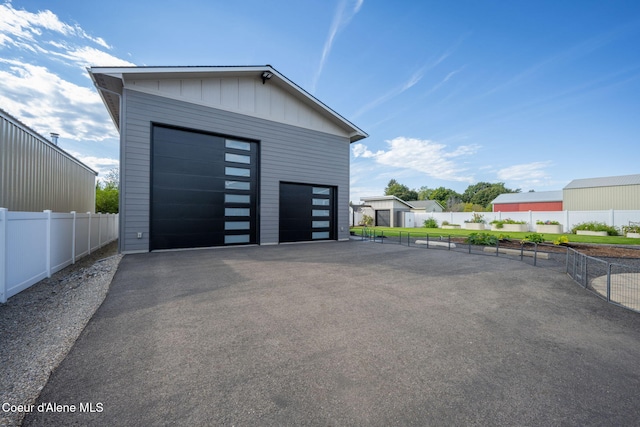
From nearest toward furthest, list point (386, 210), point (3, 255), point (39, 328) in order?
point (39, 328) → point (3, 255) → point (386, 210)

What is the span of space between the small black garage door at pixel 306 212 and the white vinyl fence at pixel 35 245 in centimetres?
759

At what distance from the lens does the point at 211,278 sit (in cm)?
566

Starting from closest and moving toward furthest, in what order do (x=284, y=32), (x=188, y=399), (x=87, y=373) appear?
(x=188, y=399), (x=87, y=373), (x=284, y=32)

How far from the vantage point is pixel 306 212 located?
1330cm

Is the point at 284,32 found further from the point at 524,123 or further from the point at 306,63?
the point at 524,123

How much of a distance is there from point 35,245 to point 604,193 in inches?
1649

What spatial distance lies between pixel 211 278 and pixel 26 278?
3.72 m

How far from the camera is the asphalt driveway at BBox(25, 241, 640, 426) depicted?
181 centimetres

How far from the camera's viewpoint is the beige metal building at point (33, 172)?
722 centimetres

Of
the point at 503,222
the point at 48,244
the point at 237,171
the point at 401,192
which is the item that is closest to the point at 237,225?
the point at 237,171

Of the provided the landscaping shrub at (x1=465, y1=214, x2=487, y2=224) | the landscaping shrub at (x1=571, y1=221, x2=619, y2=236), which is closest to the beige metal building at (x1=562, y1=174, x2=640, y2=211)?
the landscaping shrub at (x1=571, y1=221, x2=619, y2=236)

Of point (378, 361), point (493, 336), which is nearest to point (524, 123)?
point (493, 336)

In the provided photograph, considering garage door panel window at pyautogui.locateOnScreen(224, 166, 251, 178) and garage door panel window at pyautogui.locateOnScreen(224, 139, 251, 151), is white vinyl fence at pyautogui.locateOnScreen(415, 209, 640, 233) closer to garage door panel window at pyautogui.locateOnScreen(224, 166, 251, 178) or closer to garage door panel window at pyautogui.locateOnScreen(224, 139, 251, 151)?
garage door panel window at pyautogui.locateOnScreen(224, 166, 251, 178)

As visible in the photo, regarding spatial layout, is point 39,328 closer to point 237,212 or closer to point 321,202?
point 237,212
